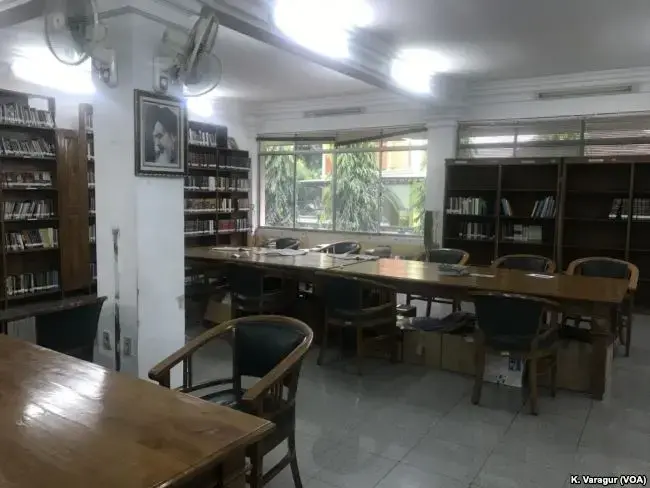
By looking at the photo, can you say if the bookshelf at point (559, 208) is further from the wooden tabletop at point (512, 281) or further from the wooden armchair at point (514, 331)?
the wooden armchair at point (514, 331)

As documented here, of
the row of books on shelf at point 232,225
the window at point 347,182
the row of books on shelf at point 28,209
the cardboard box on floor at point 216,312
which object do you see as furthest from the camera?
the row of books on shelf at point 232,225

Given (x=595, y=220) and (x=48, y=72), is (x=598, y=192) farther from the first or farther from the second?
(x=48, y=72)

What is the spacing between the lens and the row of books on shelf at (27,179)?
567 centimetres

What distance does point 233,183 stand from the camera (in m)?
8.87

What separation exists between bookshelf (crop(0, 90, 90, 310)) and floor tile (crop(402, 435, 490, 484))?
479 cm

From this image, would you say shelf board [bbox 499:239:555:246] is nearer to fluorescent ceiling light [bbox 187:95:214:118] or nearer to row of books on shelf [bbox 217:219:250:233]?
row of books on shelf [bbox 217:219:250:233]

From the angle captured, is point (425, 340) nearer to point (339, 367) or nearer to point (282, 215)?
point (339, 367)

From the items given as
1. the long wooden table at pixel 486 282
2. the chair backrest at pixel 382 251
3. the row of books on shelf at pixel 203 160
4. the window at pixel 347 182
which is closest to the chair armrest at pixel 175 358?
the long wooden table at pixel 486 282

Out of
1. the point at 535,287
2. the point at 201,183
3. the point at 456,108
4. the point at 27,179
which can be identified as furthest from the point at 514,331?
the point at 201,183

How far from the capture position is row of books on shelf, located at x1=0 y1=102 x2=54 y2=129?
5.56m

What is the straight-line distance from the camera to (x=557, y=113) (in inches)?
272

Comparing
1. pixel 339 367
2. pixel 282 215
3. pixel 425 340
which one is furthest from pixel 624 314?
pixel 282 215

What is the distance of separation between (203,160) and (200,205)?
69 centimetres

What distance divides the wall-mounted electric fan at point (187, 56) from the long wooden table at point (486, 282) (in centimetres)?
188
